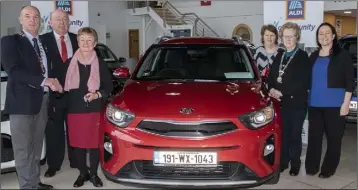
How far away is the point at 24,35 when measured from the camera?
318 cm

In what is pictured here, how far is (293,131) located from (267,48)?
1.24 meters

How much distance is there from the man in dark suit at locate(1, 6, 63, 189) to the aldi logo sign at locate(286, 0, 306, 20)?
3671mm

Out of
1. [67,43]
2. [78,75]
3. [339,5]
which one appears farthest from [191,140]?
[339,5]

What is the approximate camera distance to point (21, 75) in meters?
3.03

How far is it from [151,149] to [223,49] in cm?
173

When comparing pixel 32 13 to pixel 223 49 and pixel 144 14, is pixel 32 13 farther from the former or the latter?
pixel 144 14

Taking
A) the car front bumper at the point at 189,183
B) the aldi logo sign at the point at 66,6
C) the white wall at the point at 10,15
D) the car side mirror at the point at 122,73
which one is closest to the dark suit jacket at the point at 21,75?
the car front bumper at the point at 189,183

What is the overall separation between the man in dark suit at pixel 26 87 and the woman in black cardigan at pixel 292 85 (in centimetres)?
209

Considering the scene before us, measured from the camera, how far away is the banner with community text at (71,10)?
576 cm

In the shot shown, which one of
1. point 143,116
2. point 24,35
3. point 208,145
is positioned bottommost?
point 208,145

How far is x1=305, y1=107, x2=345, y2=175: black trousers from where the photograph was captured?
3864 millimetres

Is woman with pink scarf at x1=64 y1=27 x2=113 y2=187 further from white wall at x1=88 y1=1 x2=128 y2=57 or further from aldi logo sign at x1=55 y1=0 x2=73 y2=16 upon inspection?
white wall at x1=88 y1=1 x2=128 y2=57

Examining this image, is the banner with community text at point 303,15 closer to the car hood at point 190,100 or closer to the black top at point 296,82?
the black top at point 296,82

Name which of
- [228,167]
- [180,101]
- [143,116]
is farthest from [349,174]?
[143,116]
